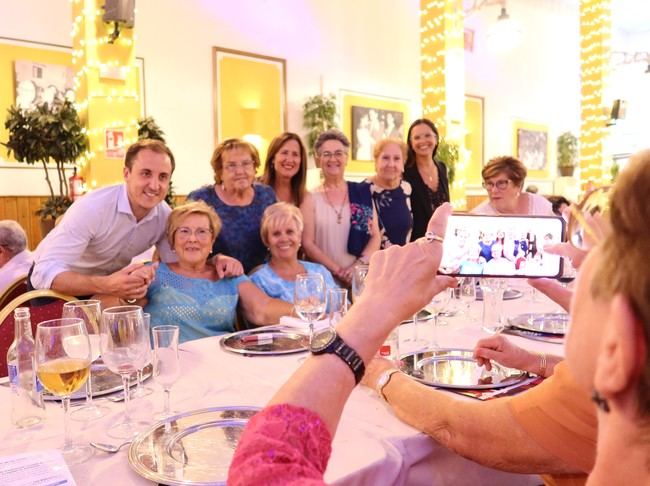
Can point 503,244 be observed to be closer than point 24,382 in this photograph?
No

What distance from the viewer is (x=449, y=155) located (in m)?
7.16

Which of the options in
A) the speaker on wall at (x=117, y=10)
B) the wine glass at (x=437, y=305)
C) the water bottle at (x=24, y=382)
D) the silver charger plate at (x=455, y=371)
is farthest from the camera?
the speaker on wall at (x=117, y=10)

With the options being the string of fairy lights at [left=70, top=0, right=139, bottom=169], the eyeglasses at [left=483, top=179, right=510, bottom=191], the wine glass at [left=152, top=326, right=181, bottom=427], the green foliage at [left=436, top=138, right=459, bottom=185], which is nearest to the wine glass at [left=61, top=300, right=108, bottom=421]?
the wine glass at [left=152, top=326, right=181, bottom=427]

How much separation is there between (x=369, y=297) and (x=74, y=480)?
591 mm

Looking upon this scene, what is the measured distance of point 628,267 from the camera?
1.45ft

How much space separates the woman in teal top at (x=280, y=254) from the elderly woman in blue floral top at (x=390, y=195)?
1.13 meters

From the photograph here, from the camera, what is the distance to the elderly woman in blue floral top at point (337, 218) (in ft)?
11.6

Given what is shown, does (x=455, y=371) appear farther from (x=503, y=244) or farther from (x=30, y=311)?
(x=30, y=311)

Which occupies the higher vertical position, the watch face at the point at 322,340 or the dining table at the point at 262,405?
the watch face at the point at 322,340

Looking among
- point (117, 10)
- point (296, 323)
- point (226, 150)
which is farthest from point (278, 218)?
point (117, 10)

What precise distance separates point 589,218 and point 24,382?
4.00 feet

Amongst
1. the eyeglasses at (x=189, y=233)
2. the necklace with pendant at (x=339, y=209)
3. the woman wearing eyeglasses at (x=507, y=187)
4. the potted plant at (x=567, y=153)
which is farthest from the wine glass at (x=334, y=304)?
the potted plant at (x=567, y=153)

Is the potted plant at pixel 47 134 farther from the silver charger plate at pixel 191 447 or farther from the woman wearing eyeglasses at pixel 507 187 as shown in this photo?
the silver charger plate at pixel 191 447

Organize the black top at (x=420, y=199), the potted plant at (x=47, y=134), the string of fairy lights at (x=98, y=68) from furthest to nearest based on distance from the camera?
1. the potted plant at (x=47, y=134)
2. the string of fairy lights at (x=98, y=68)
3. the black top at (x=420, y=199)
